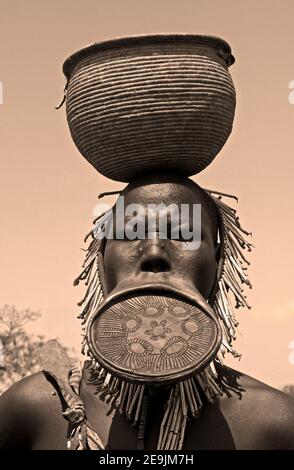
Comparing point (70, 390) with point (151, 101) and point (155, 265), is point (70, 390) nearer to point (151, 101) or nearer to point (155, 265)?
point (155, 265)

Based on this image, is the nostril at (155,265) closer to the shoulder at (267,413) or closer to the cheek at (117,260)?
the cheek at (117,260)

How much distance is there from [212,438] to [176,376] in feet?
1.58

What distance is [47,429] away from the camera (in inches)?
193

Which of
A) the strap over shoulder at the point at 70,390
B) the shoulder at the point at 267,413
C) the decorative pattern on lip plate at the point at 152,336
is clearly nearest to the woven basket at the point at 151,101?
the decorative pattern on lip plate at the point at 152,336

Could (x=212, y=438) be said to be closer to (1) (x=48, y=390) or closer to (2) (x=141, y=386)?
(2) (x=141, y=386)

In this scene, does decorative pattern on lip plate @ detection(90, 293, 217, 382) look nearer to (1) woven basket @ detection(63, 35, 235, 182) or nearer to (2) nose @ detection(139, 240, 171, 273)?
(2) nose @ detection(139, 240, 171, 273)

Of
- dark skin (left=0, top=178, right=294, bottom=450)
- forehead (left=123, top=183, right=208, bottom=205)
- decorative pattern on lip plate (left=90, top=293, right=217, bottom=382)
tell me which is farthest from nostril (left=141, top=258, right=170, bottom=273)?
forehead (left=123, top=183, right=208, bottom=205)

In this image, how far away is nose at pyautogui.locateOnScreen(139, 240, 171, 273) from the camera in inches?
183

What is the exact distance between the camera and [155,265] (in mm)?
4664

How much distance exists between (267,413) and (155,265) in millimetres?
793

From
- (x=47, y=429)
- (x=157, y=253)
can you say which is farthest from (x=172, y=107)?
(x=47, y=429)

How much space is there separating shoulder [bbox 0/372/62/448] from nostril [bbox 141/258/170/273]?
2.23 feet

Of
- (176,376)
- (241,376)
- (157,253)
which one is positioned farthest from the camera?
(241,376)
